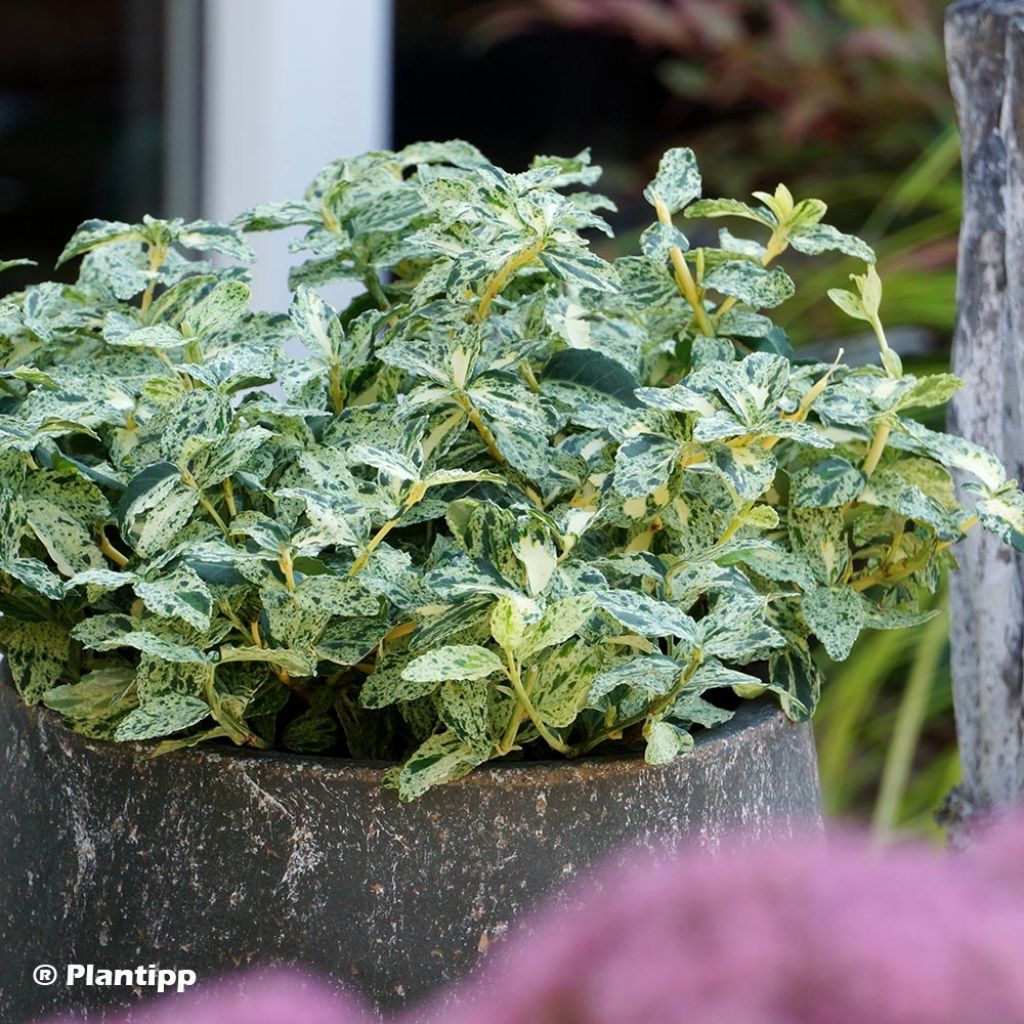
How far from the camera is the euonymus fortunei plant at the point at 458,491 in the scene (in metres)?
0.51

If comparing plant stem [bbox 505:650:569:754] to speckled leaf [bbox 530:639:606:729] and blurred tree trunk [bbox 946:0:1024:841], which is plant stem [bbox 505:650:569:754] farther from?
blurred tree trunk [bbox 946:0:1024:841]

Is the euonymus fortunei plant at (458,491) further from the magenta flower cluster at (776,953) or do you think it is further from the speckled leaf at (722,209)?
the magenta flower cluster at (776,953)

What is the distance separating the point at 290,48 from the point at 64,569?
1.28 metres

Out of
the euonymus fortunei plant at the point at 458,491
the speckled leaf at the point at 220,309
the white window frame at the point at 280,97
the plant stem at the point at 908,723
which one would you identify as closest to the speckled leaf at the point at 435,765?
the euonymus fortunei plant at the point at 458,491

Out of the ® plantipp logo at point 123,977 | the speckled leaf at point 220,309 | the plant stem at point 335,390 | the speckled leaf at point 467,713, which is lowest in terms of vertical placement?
the ® plantipp logo at point 123,977

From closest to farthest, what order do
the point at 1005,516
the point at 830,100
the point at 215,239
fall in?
the point at 1005,516 < the point at 215,239 < the point at 830,100

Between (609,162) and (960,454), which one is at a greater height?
(960,454)

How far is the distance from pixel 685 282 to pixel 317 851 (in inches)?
11.8

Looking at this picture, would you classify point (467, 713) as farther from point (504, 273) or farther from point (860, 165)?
point (860, 165)

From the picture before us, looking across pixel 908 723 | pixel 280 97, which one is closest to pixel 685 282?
pixel 908 723

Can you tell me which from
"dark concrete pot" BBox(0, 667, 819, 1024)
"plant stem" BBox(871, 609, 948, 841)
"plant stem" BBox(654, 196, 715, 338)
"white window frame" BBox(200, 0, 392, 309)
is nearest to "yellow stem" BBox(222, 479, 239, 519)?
"dark concrete pot" BBox(0, 667, 819, 1024)

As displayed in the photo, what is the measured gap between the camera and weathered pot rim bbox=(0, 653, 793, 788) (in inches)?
19.3

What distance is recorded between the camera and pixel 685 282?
643 mm

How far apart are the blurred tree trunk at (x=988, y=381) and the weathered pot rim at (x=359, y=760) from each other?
189mm
